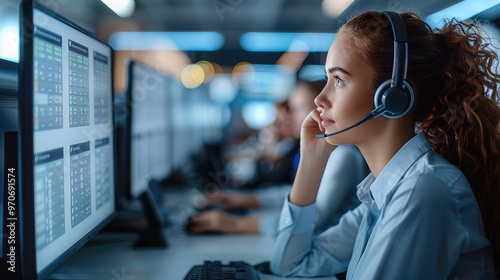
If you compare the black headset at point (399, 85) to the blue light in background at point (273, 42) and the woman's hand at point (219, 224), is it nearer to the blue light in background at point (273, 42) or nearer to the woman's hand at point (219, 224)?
the woman's hand at point (219, 224)

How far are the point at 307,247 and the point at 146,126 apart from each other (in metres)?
0.89

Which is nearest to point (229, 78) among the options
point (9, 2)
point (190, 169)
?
point (190, 169)

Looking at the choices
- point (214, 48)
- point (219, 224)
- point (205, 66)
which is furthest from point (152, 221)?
point (205, 66)

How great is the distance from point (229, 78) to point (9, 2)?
668cm

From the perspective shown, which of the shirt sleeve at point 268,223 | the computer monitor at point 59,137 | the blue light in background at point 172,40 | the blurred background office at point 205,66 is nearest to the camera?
the computer monitor at point 59,137

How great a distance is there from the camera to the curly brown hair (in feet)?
2.85

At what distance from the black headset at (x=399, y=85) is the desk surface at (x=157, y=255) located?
22.8 inches

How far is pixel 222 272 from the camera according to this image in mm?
1071

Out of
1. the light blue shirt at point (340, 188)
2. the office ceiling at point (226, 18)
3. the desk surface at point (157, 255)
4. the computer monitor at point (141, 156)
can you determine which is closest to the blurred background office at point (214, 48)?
the office ceiling at point (226, 18)

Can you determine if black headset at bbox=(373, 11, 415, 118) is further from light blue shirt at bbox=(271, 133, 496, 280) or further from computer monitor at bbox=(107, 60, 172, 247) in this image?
computer monitor at bbox=(107, 60, 172, 247)

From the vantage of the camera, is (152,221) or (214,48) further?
(214,48)

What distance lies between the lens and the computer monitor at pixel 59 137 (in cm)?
70

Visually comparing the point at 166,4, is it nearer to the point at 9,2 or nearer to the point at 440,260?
the point at 9,2

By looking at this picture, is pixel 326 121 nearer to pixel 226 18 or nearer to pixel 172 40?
pixel 226 18
